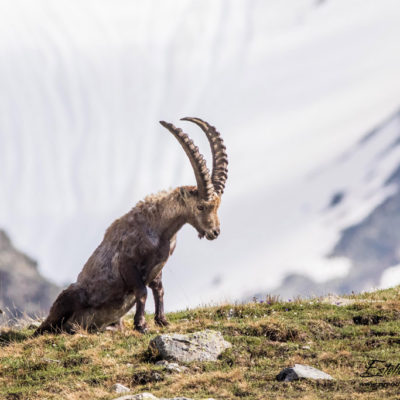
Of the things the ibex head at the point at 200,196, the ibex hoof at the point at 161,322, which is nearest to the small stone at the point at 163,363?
the ibex hoof at the point at 161,322

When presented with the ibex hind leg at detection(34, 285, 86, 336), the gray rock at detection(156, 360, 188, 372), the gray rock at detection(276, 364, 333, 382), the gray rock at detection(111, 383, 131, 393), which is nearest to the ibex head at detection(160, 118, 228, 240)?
the ibex hind leg at detection(34, 285, 86, 336)

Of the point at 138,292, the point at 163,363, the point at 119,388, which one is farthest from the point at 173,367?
the point at 138,292

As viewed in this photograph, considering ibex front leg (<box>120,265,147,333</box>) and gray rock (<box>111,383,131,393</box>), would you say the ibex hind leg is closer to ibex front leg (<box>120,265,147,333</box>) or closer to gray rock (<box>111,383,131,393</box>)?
ibex front leg (<box>120,265,147,333</box>)

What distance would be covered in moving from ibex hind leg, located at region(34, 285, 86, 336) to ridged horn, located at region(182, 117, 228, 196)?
177 inches

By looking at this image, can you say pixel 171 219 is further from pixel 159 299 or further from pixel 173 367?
pixel 173 367

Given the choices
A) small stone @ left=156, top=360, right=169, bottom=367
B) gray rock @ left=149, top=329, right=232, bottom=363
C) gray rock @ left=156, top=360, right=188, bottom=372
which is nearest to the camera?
gray rock @ left=156, top=360, right=188, bottom=372

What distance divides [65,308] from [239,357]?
5617 millimetres

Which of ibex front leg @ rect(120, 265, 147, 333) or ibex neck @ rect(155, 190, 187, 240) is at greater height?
ibex neck @ rect(155, 190, 187, 240)

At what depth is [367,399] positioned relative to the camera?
1178 cm

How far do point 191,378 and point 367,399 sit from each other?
330cm

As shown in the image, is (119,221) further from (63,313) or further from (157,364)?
(157,364)

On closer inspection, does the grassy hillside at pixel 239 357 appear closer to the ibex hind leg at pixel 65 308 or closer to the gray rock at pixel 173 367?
the gray rock at pixel 173 367

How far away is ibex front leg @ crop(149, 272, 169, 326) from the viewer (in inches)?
719

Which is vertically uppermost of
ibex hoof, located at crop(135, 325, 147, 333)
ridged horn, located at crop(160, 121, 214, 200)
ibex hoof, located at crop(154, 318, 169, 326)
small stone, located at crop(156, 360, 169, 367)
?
ridged horn, located at crop(160, 121, 214, 200)
